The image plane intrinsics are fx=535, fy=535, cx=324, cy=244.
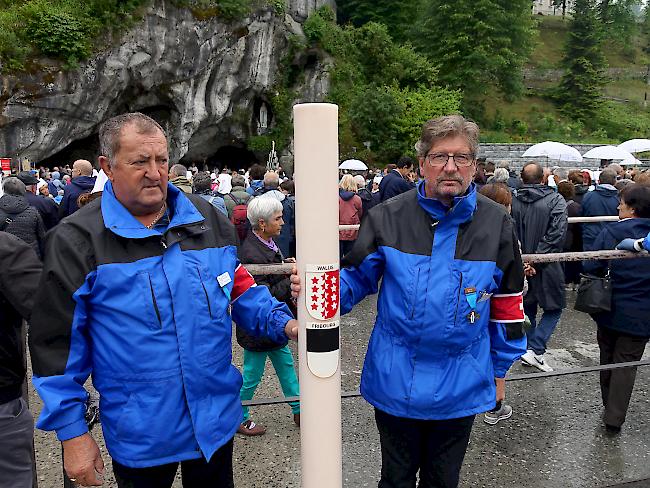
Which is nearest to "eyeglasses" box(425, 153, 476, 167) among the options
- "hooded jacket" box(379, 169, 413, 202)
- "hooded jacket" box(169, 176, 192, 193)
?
"hooded jacket" box(169, 176, 192, 193)

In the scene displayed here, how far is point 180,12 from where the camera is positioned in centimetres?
2538

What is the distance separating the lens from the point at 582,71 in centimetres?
3894

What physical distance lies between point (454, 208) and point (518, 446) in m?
2.24

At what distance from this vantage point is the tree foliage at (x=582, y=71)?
127ft

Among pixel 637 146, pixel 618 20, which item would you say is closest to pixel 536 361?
pixel 637 146

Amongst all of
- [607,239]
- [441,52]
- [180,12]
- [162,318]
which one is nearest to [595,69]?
[441,52]

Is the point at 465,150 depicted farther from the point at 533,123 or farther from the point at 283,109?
the point at 533,123

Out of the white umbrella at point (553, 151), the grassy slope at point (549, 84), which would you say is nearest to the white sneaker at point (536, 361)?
the white umbrella at point (553, 151)

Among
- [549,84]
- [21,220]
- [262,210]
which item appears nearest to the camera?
[262,210]

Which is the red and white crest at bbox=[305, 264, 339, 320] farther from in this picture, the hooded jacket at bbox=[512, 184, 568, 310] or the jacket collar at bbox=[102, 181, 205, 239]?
the hooded jacket at bbox=[512, 184, 568, 310]

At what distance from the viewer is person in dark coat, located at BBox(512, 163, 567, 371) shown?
5.04 meters

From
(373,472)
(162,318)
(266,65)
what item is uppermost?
(266,65)

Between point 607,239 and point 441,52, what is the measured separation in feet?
109

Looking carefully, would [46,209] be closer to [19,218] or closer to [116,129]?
[19,218]
